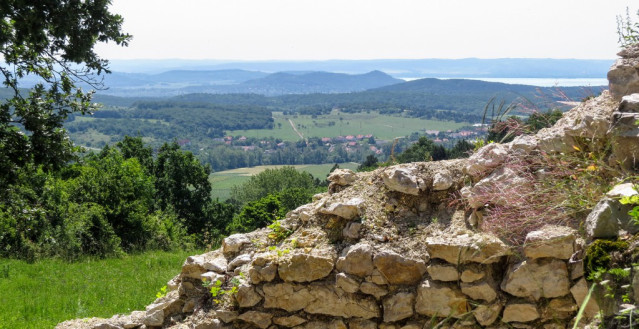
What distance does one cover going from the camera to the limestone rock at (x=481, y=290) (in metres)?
5.10

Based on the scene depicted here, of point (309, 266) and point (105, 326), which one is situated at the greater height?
point (309, 266)

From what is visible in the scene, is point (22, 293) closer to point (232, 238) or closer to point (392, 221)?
point (232, 238)

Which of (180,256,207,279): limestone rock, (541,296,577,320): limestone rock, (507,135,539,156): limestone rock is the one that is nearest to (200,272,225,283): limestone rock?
(180,256,207,279): limestone rock

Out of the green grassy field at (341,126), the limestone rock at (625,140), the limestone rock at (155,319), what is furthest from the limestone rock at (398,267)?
the green grassy field at (341,126)

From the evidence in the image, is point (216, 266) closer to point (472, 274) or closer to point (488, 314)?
point (472, 274)

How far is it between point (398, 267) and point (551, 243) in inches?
57.2

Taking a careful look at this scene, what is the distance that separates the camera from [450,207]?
609 centimetres

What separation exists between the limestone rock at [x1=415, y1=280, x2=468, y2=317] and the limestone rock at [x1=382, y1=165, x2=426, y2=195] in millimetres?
1137

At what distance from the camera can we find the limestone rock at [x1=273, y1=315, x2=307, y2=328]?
19.2 ft

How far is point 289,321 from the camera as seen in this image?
5887 millimetres

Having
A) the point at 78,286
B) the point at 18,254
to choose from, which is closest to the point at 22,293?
the point at 78,286

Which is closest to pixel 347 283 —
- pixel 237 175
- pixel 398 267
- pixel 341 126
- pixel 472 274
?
pixel 398 267

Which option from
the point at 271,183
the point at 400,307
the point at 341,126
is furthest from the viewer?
the point at 341,126

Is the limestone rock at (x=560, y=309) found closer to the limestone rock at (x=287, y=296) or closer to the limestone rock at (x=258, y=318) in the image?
the limestone rock at (x=287, y=296)
